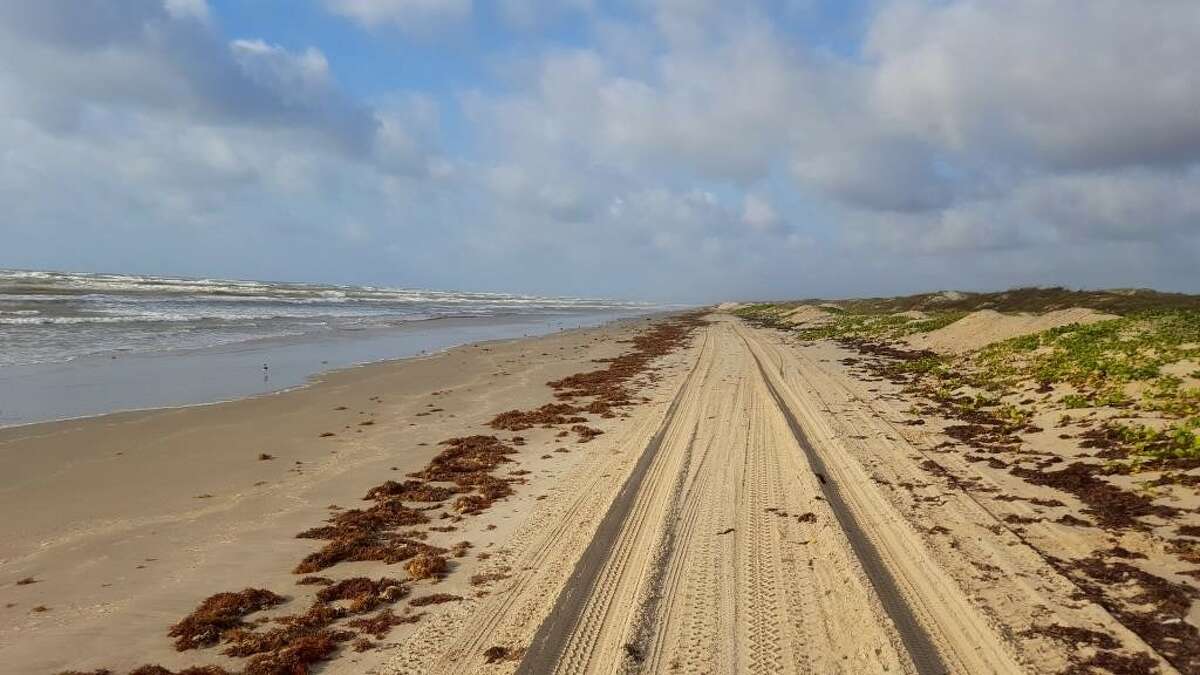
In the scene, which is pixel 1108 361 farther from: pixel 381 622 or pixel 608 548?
pixel 381 622

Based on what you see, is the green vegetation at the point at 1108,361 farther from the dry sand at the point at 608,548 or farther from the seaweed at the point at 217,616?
the seaweed at the point at 217,616

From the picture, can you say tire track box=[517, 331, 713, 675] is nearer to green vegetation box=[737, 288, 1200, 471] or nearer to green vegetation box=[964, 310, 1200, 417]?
green vegetation box=[737, 288, 1200, 471]

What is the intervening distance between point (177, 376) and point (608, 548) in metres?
17.0

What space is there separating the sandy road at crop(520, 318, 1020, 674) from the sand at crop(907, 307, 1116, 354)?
15.8 metres

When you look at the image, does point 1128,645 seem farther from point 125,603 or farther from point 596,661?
point 125,603

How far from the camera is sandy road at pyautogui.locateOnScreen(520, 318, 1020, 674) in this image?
4.57 meters

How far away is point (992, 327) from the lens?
23.0 m

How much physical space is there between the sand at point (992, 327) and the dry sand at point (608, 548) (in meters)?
11.8

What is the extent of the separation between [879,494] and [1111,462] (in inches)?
137

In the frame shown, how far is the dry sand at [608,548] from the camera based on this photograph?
4746mm

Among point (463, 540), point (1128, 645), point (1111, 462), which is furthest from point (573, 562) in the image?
point (1111, 462)

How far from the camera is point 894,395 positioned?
15.3m

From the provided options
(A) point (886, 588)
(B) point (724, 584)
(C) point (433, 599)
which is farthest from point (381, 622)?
(A) point (886, 588)

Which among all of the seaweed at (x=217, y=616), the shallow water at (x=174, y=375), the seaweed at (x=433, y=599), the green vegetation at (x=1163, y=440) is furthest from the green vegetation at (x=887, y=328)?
the seaweed at (x=217, y=616)
